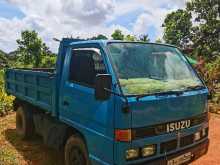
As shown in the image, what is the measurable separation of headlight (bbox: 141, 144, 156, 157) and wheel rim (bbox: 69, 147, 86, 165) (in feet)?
3.66

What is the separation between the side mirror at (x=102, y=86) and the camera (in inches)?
185

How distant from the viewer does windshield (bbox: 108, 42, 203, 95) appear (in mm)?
5152

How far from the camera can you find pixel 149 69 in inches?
219

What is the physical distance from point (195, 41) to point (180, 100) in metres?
26.3

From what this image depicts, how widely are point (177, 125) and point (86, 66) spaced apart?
1661 mm

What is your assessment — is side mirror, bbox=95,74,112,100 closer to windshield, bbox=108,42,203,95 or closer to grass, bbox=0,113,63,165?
windshield, bbox=108,42,203,95

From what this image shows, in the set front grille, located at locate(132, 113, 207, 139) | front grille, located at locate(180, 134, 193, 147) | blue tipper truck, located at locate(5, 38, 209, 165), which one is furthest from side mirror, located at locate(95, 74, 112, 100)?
front grille, located at locate(180, 134, 193, 147)

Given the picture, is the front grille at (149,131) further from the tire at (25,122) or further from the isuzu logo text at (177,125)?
the tire at (25,122)

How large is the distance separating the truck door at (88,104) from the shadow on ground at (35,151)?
5.08 feet

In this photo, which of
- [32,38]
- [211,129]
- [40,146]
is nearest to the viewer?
[40,146]

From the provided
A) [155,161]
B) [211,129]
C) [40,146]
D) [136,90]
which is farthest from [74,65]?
[211,129]

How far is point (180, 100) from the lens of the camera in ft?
17.4

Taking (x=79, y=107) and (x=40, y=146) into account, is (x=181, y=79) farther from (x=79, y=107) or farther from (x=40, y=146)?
(x=40, y=146)

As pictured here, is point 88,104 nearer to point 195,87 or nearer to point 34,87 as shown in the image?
point 195,87
